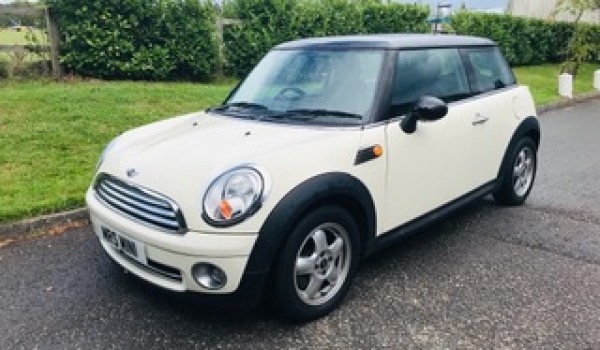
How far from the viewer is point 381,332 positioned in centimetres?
293

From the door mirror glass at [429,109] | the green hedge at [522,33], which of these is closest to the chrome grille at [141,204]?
the door mirror glass at [429,109]

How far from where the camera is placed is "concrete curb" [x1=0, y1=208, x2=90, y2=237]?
165 inches

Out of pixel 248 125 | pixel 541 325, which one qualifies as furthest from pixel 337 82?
pixel 541 325

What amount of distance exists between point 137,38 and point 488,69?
6.94m

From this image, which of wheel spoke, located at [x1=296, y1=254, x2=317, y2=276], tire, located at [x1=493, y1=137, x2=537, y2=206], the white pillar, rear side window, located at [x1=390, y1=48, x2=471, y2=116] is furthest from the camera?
the white pillar

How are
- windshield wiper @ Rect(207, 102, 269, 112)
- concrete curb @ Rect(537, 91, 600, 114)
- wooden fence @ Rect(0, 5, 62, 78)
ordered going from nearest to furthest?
windshield wiper @ Rect(207, 102, 269, 112) → wooden fence @ Rect(0, 5, 62, 78) → concrete curb @ Rect(537, 91, 600, 114)

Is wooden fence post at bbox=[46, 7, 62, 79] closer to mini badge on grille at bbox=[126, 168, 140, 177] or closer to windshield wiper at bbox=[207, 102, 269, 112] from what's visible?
windshield wiper at bbox=[207, 102, 269, 112]

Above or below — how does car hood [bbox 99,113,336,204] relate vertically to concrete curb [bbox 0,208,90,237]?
above

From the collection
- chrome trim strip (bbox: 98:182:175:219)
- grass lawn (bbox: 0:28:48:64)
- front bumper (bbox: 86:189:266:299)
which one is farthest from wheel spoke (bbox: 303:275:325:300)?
grass lawn (bbox: 0:28:48:64)

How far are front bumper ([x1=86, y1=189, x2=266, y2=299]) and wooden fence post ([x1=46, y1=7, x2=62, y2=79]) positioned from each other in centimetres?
715

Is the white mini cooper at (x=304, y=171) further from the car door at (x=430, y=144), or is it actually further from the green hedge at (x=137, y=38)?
the green hedge at (x=137, y=38)

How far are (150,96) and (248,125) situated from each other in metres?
5.30

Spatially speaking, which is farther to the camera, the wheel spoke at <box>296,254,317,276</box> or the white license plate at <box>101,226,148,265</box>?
the wheel spoke at <box>296,254,317,276</box>

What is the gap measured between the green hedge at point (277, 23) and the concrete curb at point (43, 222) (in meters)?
7.03
